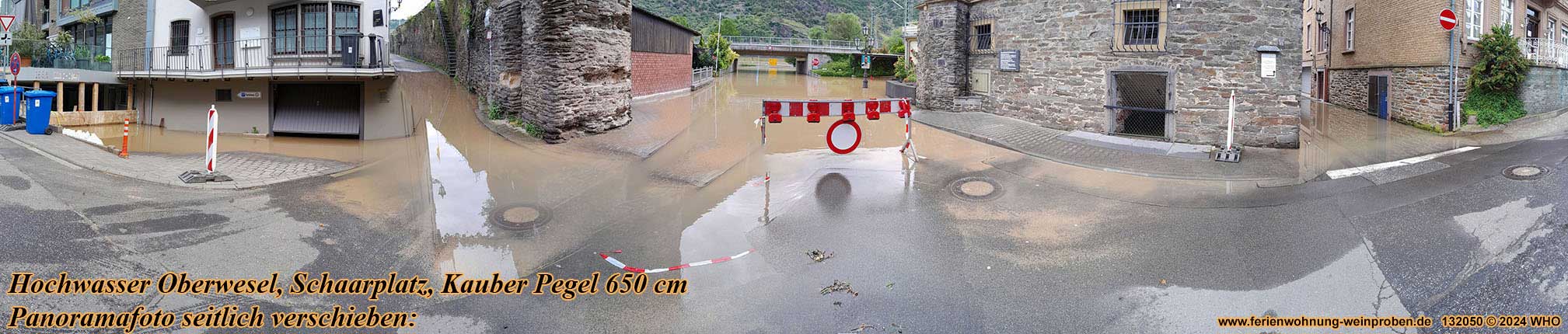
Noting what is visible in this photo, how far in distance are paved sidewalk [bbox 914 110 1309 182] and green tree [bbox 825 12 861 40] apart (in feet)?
245

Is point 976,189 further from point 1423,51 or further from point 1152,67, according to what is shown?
point 1423,51

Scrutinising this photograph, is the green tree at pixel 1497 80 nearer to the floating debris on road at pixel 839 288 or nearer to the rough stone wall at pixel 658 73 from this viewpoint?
the floating debris on road at pixel 839 288

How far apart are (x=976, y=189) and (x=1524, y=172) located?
6.87 m

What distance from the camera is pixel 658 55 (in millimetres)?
27766

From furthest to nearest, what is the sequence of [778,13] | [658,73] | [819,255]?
[778,13] → [658,73] → [819,255]

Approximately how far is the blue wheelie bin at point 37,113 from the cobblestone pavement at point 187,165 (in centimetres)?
222

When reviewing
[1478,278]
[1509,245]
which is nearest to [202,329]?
[1478,278]

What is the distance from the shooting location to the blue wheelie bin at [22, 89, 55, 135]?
14.8 meters

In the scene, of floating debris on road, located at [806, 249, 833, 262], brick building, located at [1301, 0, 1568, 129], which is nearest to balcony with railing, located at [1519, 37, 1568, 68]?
brick building, located at [1301, 0, 1568, 129]

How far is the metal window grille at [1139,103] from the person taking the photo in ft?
46.1

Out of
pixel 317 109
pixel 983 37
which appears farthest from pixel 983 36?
pixel 317 109

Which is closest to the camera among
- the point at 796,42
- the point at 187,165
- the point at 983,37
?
the point at 187,165

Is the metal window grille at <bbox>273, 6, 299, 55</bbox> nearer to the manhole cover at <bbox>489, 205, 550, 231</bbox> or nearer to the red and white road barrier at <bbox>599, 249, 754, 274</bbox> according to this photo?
the manhole cover at <bbox>489, 205, 550, 231</bbox>

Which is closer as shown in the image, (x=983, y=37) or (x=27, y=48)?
(x=983, y=37)
